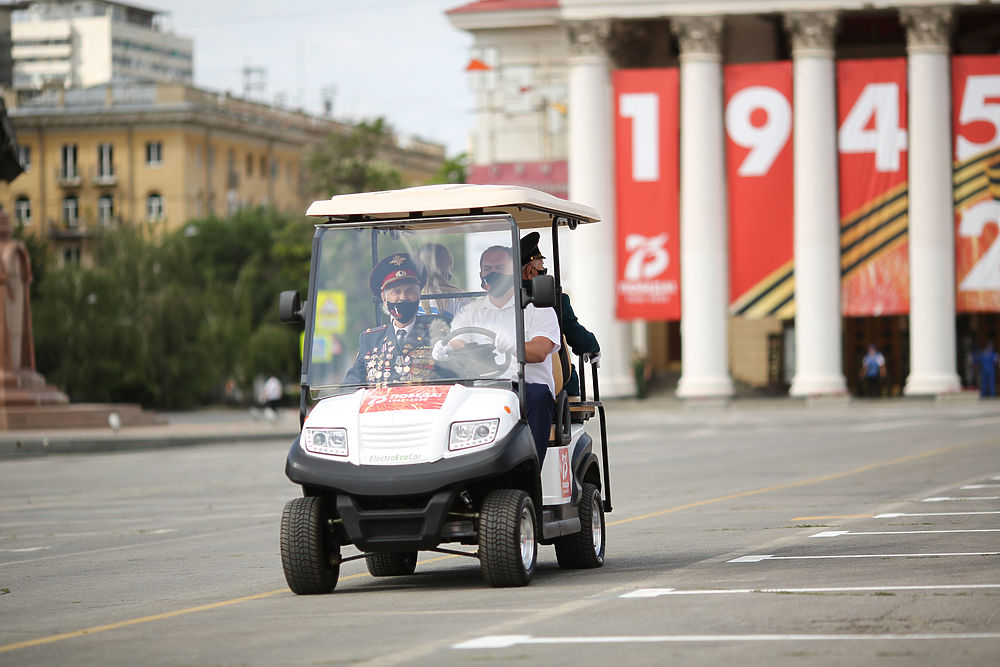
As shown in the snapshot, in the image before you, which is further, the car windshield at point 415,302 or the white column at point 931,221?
Answer: the white column at point 931,221

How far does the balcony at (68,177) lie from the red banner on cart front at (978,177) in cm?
5932

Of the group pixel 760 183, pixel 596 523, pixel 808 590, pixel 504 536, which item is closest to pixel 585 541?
pixel 596 523

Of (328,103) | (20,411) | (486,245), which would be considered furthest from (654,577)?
(328,103)

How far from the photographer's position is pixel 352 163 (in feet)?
252

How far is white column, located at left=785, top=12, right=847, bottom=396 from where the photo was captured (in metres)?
57.8

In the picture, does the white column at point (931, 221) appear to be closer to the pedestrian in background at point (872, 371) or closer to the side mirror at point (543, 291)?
the pedestrian in background at point (872, 371)

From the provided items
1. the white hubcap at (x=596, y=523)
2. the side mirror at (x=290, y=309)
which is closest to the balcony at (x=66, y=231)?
the white hubcap at (x=596, y=523)

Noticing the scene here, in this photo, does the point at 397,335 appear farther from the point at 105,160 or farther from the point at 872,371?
the point at 105,160

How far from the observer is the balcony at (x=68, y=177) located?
102675 mm

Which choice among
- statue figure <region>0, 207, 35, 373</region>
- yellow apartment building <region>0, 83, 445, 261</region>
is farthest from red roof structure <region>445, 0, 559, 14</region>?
yellow apartment building <region>0, 83, 445, 261</region>

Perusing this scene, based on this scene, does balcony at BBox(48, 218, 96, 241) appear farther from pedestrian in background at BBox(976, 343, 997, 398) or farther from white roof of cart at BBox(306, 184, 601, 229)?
white roof of cart at BBox(306, 184, 601, 229)

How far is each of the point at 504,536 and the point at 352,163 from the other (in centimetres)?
6674

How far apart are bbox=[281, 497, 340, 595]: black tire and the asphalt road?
Result: 19cm

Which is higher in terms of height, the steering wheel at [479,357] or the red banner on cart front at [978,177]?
the red banner on cart front at [978,177]
